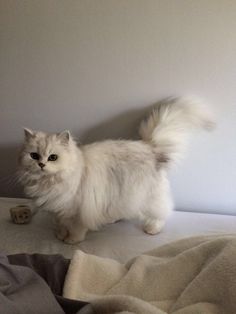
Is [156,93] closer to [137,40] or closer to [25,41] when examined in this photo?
[137,40]

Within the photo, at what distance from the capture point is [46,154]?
1182mm

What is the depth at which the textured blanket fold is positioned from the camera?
711 millimetres

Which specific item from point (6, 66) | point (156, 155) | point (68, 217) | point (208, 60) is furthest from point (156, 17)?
point (68, 217)

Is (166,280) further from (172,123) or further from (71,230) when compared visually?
(172,123)

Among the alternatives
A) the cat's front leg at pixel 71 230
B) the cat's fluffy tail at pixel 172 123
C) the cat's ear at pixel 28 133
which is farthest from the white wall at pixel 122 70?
the cat's front leg at pixel 71 230

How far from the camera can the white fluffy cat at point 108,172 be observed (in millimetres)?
1203

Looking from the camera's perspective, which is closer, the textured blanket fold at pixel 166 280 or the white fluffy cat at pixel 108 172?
the textured blanket fold at pixel 166 280

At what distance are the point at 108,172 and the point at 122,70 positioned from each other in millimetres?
369

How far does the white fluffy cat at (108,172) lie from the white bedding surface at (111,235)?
39 mm

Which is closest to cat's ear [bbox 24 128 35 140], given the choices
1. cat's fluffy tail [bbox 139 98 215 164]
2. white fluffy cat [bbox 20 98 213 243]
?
white fluffy cat [bbox 20 98 213 243]

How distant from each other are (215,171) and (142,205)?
1.10ft

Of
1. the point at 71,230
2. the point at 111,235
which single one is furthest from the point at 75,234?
the point at 111,235

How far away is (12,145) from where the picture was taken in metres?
1.53

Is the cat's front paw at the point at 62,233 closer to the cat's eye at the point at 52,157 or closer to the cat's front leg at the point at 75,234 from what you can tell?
the cat's front leg at the point at 75,234
